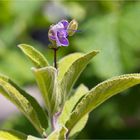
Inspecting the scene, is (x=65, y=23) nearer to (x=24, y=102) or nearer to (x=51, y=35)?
(x=51, y=35)

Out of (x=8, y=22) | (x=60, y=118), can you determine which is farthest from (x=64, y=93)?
(x=8, y=22)

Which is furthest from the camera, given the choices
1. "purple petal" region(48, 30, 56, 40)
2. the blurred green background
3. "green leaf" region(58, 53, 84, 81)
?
the blurred green background

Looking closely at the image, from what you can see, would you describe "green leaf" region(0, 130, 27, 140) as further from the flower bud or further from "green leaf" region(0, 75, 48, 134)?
the flower bud

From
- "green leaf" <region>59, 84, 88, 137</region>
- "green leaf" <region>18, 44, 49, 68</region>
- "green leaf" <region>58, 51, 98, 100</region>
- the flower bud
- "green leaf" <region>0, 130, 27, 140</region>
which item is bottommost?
"green leaf" <region>59, 84, 88, 137</region>

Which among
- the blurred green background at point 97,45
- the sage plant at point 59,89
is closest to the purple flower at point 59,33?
the sage plant at point 59,89

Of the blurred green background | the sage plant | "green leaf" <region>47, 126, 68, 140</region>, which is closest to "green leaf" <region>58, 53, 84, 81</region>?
the sage plant

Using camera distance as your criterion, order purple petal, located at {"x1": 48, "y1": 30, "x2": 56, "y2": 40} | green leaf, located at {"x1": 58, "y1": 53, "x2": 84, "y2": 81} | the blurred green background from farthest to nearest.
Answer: the blurred green background
green leaf, located at {"x1": 58, "y1": 53, "x2": 84, "y2": 81}
purple petal, located at {"x1": 48, "y1": 30, "x2": 56, "y2": 40}

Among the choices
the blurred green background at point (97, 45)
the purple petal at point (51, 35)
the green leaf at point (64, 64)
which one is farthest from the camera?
the blurred green background at point (97, 45)

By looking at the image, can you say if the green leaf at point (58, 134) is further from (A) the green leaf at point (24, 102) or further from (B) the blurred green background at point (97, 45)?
(B) the blurred green background at point (97, 45)
